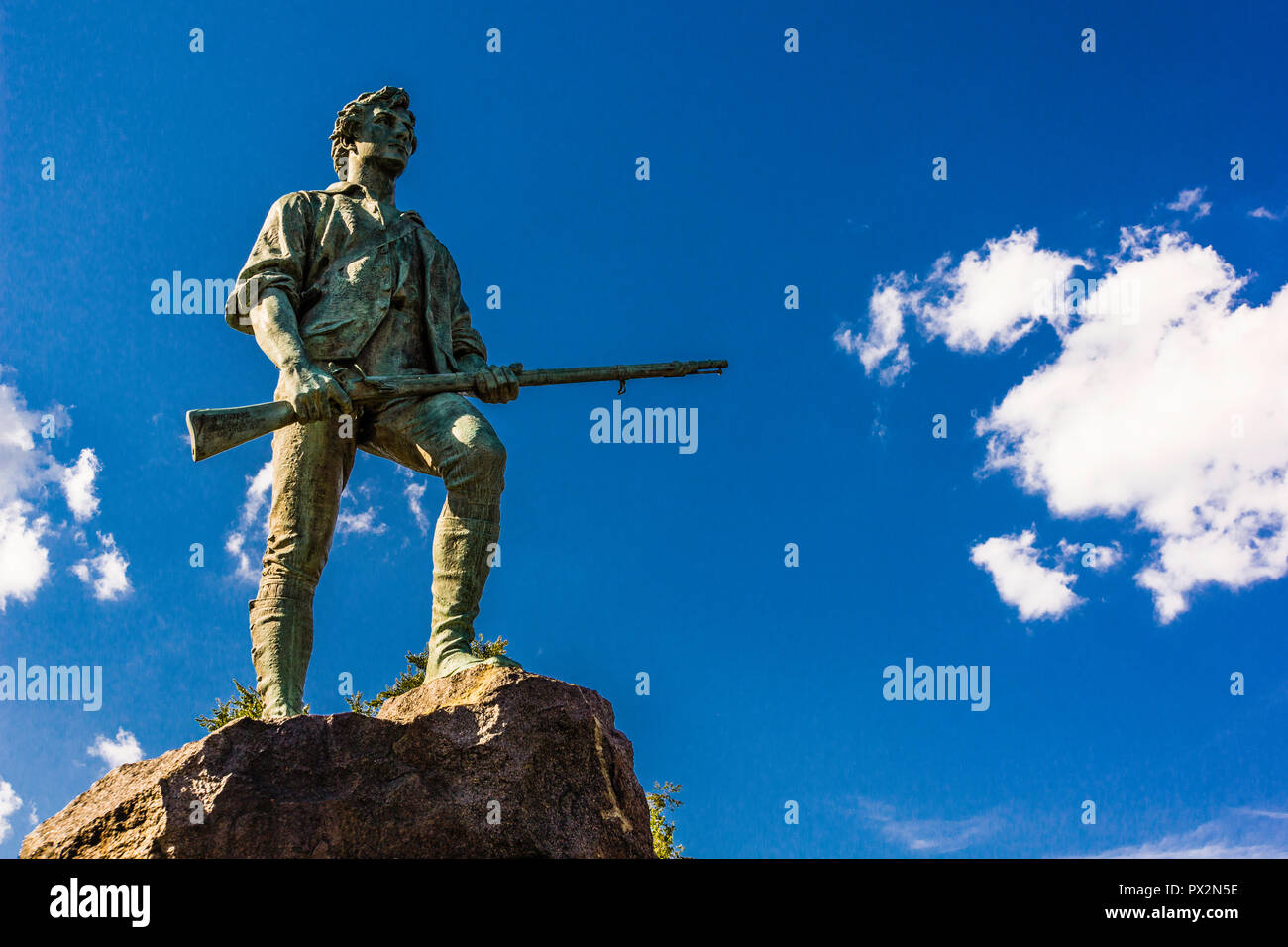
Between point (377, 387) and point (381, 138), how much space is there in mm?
1899

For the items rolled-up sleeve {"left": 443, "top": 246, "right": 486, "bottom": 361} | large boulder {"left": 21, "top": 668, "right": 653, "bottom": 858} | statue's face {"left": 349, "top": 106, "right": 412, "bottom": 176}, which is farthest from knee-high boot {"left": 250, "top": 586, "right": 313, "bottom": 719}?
statue's face {"left": 349, "top": 106, "right": 412, "bottom": 176}

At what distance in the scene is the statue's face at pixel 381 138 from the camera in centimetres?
819

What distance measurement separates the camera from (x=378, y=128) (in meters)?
8.21

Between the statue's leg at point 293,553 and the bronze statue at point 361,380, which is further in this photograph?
the bronze statue at point 361,380

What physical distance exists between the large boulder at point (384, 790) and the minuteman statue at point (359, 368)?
1.63 ft

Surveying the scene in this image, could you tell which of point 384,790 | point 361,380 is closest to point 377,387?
point 361,380

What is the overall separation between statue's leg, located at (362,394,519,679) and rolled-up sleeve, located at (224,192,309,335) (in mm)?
1134

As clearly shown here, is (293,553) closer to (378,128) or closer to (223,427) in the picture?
(223,427)

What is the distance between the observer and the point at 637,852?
253 inches

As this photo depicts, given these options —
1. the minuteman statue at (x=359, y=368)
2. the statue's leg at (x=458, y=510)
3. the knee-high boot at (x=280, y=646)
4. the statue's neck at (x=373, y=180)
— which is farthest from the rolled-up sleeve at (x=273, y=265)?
the knee-high boot at (x=280, y=646)

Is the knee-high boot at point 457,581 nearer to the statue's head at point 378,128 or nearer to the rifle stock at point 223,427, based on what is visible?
the rifle stock at point 223,427
